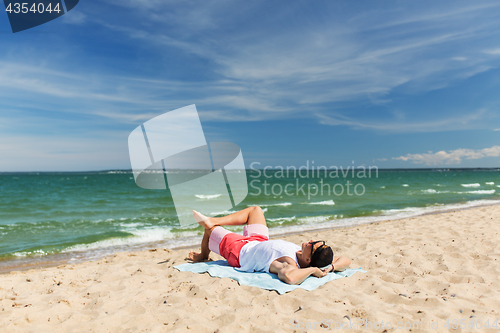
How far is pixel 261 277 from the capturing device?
12.4ft

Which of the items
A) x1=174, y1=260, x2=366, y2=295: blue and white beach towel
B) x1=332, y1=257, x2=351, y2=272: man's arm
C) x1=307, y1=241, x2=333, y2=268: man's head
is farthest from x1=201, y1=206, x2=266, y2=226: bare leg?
x1=332, y1=257, x2=351, y2=272: man's arm

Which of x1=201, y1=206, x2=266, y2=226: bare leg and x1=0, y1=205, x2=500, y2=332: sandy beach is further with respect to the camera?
x1=201, y1=206, x2=266, y2=226: bare leg

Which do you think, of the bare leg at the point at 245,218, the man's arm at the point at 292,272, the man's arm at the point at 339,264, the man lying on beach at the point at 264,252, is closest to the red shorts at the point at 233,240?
the man lying on beach at the point at 264,252

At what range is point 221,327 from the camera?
2666 millimetres

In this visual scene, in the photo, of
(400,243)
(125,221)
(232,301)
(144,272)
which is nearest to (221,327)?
(232,301)

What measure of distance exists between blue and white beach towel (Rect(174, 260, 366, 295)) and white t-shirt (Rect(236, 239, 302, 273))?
0.10 meters

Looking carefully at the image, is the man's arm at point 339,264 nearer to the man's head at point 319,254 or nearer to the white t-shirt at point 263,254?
the man's head at point 319,254

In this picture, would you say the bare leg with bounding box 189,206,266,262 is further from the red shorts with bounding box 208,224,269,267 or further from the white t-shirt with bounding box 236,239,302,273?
the white t-shirt with bounding box 236,239,302,273

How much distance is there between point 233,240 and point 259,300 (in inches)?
49.0

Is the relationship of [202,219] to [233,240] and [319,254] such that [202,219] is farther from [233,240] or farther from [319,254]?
[319,254]

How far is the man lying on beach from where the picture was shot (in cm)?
374

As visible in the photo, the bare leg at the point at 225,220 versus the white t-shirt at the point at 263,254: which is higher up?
the bare leg at the point at 225,220

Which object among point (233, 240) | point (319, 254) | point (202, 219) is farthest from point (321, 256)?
point (202, 219)

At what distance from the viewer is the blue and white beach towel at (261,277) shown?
11.5ft
